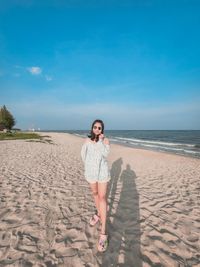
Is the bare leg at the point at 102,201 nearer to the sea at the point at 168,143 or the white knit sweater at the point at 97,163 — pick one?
the white knit sweater at the point at 97,163

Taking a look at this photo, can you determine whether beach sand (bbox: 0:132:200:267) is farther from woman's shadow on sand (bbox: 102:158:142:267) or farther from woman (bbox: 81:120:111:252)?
woman (bbox: 81:120:111:252)

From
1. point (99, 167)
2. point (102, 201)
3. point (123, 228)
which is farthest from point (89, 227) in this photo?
point (99, 167)

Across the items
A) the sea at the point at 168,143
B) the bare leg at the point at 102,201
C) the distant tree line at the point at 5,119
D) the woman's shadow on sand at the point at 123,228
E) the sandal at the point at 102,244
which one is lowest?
the sea at the point at 168,143

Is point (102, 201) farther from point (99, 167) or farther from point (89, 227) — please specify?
point (89, 227)

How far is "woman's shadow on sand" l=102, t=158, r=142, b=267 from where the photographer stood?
3000mm

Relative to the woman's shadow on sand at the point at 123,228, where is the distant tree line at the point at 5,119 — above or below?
above

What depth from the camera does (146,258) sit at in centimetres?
304

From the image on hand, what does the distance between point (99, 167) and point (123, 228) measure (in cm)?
160

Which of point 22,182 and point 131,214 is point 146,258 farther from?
point 22,182

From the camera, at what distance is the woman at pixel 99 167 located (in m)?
3.24

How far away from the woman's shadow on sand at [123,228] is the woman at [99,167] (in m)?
0.24

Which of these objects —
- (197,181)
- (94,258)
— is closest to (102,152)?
(94,258)

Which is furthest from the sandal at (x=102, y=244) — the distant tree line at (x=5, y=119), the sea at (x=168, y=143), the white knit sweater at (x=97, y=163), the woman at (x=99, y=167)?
the distant tree line at (x=5, y=119)

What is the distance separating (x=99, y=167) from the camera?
3.32 m
